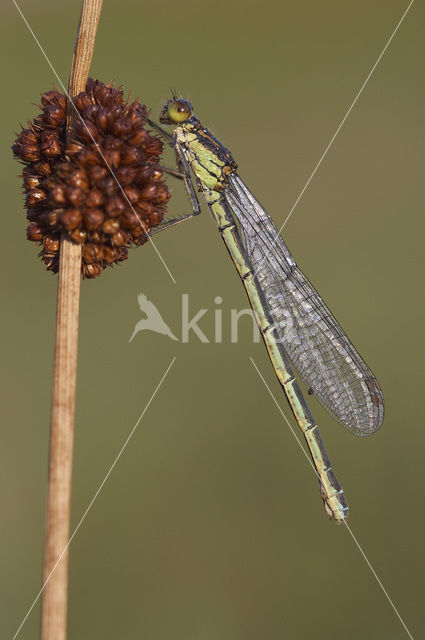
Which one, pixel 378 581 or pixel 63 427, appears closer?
pixel 63 427

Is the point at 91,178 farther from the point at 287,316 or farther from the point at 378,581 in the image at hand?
the point at 378,581

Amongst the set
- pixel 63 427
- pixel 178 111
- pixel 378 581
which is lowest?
pixel 378 581

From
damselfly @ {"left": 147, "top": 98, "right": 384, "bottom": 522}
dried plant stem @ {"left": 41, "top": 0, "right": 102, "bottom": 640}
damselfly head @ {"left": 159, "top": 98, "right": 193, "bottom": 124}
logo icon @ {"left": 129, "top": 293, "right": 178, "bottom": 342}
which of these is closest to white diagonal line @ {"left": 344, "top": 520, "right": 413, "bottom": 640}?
damselfly @ {"left": 147, "top": 98, "right": 384, "bottom": 522}

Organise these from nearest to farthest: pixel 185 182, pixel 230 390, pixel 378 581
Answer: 1. pixel 185 182
2. pixel 378 581
3. pixel 230 390

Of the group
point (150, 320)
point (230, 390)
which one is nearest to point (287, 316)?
point (230, 390)

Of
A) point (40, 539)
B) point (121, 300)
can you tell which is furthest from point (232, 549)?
point (121, 300)

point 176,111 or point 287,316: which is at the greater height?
point 176,111

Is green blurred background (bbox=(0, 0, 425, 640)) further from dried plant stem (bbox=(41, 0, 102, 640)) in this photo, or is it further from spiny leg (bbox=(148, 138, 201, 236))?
dried plant stem (bbox=(41, 0, 102, 640))
